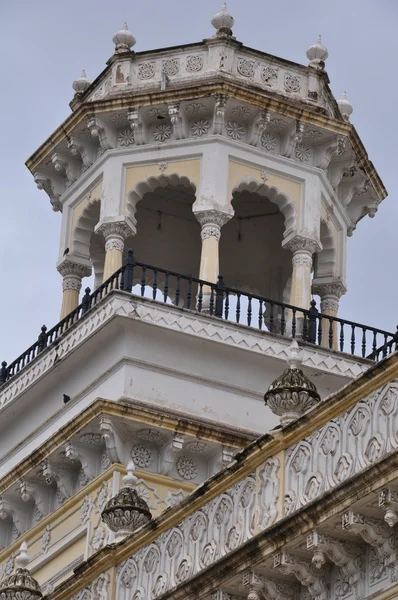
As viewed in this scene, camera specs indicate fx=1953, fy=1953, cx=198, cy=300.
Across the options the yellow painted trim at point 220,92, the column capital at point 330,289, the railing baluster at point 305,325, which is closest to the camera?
the railing baluster at point 305,325

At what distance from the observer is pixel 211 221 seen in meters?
27.9

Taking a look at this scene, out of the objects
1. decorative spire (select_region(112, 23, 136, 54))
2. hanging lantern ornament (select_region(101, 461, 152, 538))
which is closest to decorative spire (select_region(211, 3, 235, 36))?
decorative spire (select_region(112, 23, 136, 54))

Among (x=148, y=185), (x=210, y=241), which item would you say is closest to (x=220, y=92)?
(x=148, y=185)

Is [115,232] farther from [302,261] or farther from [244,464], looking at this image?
[244,464]

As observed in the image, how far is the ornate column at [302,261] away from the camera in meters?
28.0

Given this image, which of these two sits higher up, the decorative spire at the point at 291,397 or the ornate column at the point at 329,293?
the ornate column at the point at 329,293

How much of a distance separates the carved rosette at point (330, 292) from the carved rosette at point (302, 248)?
45.0 inches

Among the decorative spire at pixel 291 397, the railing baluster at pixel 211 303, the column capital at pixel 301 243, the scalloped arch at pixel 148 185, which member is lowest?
the decorative spire at pixel 291 397

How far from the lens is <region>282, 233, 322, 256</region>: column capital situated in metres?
28.4

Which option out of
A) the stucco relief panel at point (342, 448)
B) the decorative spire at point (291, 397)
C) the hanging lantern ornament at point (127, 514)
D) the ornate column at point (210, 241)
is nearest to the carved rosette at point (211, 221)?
the ornate column at point (210, 241)

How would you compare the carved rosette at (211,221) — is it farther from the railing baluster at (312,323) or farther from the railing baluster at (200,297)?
the railing baluster at (312,323)

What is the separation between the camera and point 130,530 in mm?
18984

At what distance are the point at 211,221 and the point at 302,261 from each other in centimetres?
152

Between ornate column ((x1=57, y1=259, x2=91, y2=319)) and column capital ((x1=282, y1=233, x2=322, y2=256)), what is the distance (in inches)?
127
